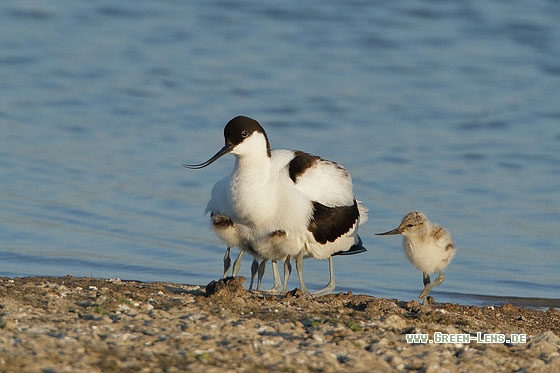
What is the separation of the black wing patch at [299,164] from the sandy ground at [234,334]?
1.23 metres

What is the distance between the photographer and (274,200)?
843cm

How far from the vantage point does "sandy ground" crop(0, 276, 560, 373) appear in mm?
5547

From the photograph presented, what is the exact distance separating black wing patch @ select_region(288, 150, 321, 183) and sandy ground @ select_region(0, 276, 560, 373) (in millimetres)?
1230

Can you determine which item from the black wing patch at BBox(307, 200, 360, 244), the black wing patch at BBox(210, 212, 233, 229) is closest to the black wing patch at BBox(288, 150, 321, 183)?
the black wing patch at BBox(307, 200, 360, 244)

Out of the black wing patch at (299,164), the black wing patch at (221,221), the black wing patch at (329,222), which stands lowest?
the black wing patch at (221,221)

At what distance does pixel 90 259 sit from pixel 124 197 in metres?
1.89

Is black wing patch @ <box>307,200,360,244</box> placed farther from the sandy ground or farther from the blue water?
the blue water

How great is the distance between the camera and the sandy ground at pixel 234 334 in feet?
18.2

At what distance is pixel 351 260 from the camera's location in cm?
1120

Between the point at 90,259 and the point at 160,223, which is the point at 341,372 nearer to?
the point at 90,259

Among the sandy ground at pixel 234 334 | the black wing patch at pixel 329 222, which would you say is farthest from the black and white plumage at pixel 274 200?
the sandy ground at pixel 234 334

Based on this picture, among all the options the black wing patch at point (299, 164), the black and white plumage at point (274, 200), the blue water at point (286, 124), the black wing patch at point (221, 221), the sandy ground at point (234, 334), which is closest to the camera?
the sandy ground at point (234, 334)

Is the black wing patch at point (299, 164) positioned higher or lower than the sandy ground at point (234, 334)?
higher

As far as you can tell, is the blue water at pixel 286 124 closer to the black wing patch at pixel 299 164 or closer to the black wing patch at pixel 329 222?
the black wing patch at pixel 329 222
